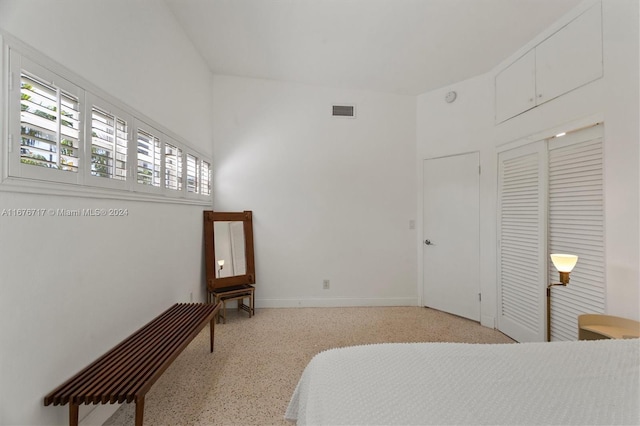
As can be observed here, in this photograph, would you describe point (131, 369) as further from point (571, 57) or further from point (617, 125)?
point (571, 57)

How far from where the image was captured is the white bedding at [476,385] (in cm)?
73

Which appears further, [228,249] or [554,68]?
[228,249]

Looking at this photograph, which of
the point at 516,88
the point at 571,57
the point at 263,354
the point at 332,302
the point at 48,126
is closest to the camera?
the point at 48,126

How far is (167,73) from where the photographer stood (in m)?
2.19

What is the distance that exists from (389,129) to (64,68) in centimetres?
316

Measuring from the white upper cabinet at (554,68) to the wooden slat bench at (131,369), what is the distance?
334cm

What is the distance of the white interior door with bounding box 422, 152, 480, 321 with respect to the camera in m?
2.96

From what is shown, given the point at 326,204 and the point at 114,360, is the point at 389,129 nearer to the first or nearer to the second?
the point at 326,204

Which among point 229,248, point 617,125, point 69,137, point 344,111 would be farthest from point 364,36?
point 229,248

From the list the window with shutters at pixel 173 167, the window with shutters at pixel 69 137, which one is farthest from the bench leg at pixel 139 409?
the window with shutters at pixel 173 167

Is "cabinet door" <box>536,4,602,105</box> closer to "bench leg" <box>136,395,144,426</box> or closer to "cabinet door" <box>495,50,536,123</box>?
"cabinet door" <box>495,50,536,123</box>

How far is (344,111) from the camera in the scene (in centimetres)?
342

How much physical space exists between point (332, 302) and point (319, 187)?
1.56 m

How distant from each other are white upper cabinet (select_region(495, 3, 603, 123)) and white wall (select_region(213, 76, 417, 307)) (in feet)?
3.70
